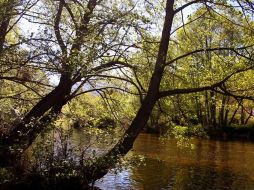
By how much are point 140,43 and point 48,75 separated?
11.6 ft

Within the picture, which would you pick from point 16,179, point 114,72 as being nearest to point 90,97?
point 114,72

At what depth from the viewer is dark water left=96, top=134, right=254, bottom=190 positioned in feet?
56.6

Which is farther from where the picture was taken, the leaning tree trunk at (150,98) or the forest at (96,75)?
the leaning tree trunk at (150,98)

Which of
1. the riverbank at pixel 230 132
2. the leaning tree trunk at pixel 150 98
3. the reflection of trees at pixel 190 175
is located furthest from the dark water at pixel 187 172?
the riverbank at pixel 230 132

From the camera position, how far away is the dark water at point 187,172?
17.2m

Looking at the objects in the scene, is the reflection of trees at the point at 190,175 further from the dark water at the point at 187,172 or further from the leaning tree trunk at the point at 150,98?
the leaning tree trunk at the point at 150,98

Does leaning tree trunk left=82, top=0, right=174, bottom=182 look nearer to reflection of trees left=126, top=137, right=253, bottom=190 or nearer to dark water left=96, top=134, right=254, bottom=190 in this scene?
dark water left=96, top=134, right=254, bottom=190

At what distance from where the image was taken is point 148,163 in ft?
73.7

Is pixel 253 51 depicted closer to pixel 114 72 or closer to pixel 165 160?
pixel 114 72

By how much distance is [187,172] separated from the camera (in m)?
20.4

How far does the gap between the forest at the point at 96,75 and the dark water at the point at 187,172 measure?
0.97 m

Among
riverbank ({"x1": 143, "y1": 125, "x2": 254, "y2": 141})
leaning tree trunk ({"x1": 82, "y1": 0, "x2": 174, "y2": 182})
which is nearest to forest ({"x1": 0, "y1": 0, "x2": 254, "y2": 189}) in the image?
leaning tree trunk ({"x1": 82, "y1": 0, "x2": 174, "y2": 182})

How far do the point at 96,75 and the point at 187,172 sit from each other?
27.3 feet

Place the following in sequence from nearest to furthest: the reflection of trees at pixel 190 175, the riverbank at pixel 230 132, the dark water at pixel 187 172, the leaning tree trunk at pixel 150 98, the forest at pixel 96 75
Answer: the forest at pixel 96 75
the leaning tree trunk at pixel 150 98
the dark water at pixel 187 172
the reflection of trees at pixel 190 175
the riverbank at pixel 230 132
